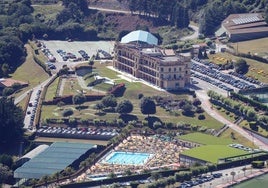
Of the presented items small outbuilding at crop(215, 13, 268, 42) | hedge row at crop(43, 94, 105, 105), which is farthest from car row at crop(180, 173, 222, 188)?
small outbuilding at crop(215, 13, 268, 42)

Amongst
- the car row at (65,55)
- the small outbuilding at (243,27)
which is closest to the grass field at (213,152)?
the small outbuilding at (243,27)

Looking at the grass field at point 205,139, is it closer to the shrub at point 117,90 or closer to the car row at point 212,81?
the car row at point 212,81

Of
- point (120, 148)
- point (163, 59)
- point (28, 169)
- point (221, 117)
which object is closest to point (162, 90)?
point (163, 59)

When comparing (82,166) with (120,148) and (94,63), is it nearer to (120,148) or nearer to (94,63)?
(120,148)

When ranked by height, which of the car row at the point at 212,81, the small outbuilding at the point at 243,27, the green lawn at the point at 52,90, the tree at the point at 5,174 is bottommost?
the tree at the point at 5,174

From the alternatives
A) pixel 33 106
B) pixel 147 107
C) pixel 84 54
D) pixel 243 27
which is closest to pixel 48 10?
pixel 84 54

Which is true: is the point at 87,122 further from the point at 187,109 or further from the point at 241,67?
the point at 241,67
